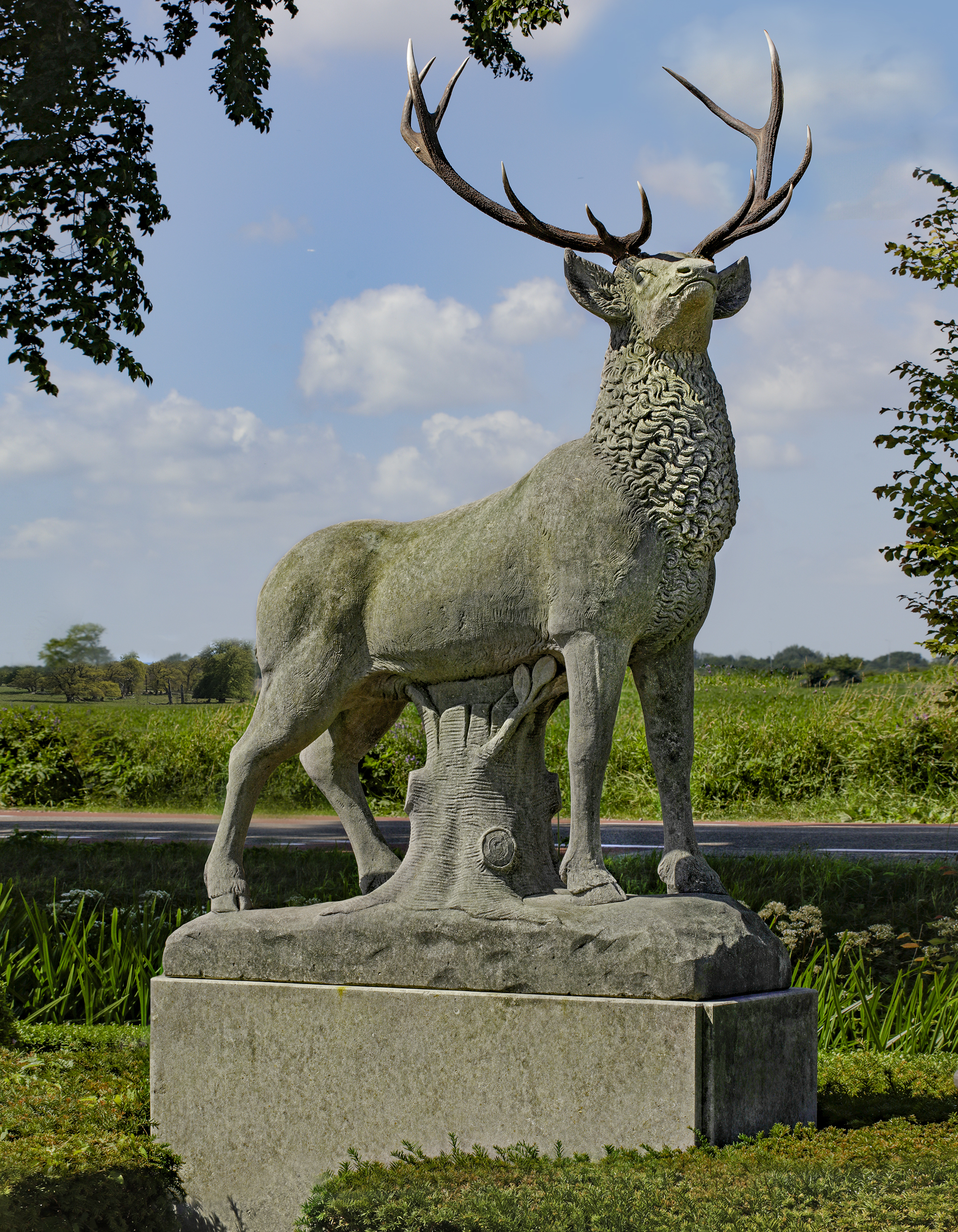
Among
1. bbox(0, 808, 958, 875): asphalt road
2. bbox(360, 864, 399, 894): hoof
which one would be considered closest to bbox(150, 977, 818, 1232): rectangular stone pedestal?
bbox(360, 864, 399, 894): hoof

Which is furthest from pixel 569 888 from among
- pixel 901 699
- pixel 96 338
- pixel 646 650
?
pixel 901 699

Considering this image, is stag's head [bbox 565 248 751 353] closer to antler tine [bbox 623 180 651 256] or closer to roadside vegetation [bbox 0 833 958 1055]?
antler tine [bbox 623 180 651 256]

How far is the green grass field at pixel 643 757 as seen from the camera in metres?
11.3

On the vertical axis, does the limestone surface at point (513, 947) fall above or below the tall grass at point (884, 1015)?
Answer: above

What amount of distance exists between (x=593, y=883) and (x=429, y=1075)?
30.8 inches

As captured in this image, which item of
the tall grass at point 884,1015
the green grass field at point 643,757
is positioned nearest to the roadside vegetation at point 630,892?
the tall grass at point 884,1015

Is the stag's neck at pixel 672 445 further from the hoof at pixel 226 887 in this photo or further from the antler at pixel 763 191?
the hoof at pixel 226 887

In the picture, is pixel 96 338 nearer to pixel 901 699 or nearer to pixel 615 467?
pixel 615 467

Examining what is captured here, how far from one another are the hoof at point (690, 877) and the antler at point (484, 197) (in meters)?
2.02

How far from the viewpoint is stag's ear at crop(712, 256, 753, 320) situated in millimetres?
3895

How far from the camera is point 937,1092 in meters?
4.07

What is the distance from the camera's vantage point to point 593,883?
374 cm

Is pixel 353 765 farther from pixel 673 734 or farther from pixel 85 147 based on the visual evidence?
pixel 85 147

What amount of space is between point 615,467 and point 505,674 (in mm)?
804
